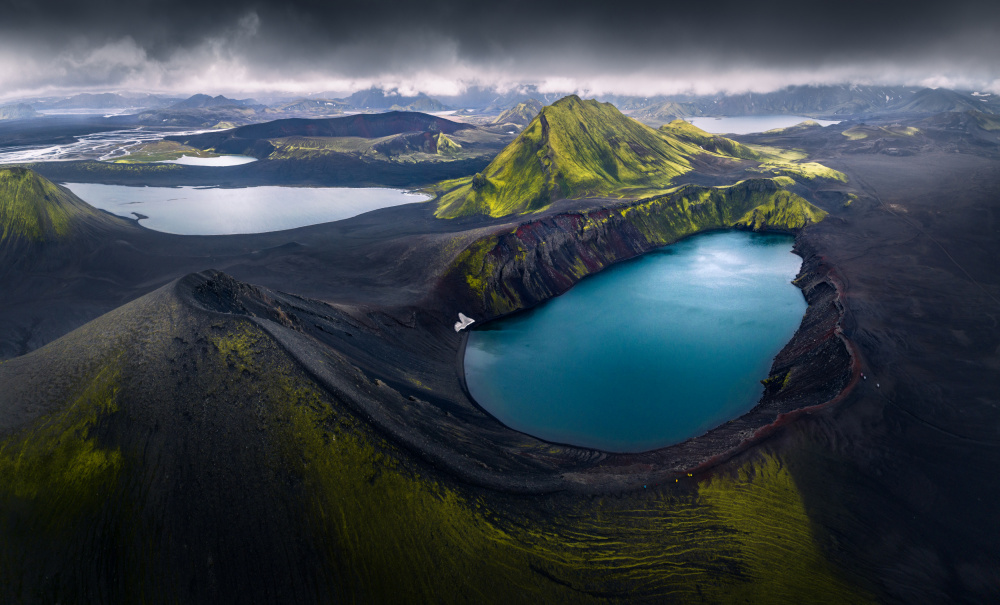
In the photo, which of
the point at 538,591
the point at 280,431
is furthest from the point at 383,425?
the point at 538,591

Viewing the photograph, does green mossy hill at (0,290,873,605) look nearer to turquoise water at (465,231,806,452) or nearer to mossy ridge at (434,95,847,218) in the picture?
turquoise water at (465,231,806,452)

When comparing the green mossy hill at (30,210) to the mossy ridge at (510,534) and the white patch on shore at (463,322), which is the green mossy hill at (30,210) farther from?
the mossy ridge at (510,534)

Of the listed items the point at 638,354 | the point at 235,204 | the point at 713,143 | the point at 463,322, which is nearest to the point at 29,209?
the point at 235,204

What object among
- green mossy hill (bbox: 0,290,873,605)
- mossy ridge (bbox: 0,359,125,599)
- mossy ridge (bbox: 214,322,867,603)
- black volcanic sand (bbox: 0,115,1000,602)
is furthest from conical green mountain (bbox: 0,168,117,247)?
mossy ridge (bbox: 214,322,867,603)

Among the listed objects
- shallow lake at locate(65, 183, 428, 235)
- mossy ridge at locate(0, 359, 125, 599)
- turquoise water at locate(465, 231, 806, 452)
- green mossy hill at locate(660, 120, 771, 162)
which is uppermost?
green mossy hill at locate(660, 120, 771, 162)

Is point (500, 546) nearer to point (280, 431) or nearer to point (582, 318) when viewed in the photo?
point (280, 431)

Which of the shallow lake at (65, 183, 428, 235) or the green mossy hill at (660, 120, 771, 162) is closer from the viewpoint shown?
the shallow lake at (65, 183, 428, 235)

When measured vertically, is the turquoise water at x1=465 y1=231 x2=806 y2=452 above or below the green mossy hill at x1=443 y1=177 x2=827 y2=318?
below
